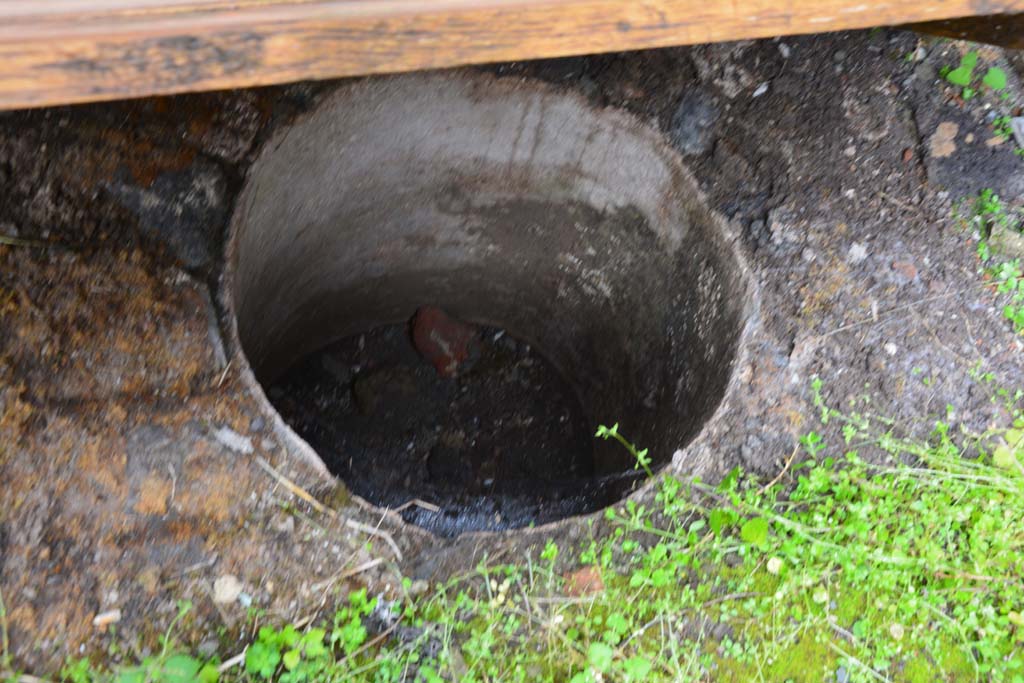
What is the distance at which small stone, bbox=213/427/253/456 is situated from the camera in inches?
71.5

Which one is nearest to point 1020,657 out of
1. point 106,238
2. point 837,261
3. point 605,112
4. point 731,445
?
point 731,445

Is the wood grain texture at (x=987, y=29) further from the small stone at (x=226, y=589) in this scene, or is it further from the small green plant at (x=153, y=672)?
the small green plant at (x=153, y=672)

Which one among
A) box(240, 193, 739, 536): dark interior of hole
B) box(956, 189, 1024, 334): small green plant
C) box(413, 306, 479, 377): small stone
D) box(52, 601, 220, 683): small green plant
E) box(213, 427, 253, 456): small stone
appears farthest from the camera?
box(413, 306, 479, 377): small stone

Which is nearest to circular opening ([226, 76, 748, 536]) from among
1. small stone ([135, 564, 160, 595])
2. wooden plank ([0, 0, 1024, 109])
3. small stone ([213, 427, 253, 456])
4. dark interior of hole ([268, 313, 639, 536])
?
dark interior of hole ([268, 313, 639, 536])

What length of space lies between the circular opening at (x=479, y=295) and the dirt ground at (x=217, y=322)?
132mm

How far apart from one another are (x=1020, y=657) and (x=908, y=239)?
1.12m

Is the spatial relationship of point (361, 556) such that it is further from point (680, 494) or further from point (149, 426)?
point (680, 494)

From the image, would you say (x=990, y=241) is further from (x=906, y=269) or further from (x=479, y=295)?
(x=479, y=295)

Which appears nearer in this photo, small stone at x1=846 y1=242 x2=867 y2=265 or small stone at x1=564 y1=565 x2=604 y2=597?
small stone at x1=564 y1=565 x2=604 y2=597

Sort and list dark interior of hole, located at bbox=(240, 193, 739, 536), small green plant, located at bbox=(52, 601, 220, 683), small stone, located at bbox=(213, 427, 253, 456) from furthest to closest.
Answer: dark interior of hole, located at bbox=(240, 193, 739, 536)
small stone, located at bbox=(213, 427, 253, 456)
small green plant, located at bbox=(52, 601, 220, 683)

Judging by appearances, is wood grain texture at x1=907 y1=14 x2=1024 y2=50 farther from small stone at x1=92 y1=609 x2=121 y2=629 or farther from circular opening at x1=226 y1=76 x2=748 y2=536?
small stone at x1=92 y1=609 x2=121 y2=629

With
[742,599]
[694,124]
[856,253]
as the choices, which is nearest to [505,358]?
[694,124]

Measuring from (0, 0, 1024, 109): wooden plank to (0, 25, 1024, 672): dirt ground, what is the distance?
857 mm

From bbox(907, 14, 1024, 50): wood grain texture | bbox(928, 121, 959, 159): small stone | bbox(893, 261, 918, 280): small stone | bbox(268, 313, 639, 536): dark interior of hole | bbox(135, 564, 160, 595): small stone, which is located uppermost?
bbox(907, 14, 1024, 50): wood grain texture
